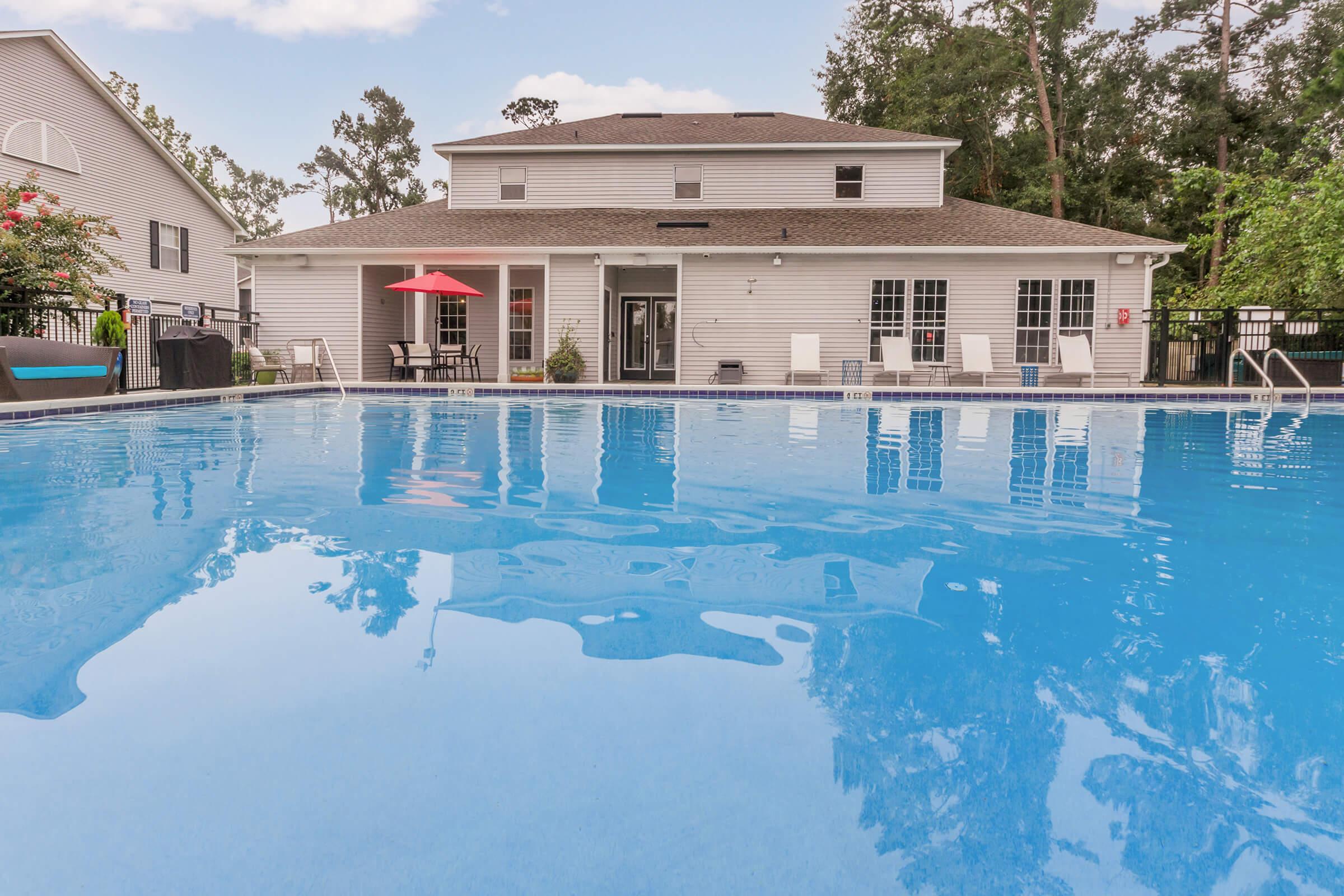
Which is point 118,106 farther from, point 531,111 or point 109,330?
point 531,111

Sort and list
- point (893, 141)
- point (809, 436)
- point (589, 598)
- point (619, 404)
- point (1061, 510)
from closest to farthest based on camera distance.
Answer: point (589, 598)
point (1061, 510)
point (809, 436)
point (619, 404)
point (893, 141)

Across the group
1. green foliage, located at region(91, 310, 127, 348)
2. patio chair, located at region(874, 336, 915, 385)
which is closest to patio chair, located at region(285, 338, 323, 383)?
green foliage, located at region(91, 310, 127, 348)

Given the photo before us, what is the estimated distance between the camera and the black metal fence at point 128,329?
11.6m

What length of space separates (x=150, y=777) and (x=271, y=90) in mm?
34909

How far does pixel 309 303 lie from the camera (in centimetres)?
1742

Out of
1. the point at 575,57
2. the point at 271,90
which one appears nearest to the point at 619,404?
the point at 575,57

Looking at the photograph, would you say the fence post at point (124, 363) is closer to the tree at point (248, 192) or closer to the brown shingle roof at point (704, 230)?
the brown shingle roof at point (704, 230)

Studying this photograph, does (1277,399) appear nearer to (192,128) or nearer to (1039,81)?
(1039,81)

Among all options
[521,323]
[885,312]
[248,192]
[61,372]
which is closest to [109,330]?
[61,372]

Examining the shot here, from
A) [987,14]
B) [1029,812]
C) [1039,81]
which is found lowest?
[1029,812]

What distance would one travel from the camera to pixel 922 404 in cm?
1359

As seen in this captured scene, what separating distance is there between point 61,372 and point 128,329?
3.38 meters

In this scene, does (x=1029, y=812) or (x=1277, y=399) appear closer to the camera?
(x=1029, y=812)

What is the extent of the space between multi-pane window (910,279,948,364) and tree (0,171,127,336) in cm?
1244
